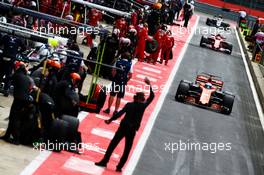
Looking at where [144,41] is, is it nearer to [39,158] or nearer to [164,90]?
[164,90]

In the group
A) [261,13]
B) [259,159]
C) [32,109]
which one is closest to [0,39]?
[32,109]

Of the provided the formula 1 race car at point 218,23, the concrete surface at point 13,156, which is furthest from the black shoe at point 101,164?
the formula 1 race car at point 218,23

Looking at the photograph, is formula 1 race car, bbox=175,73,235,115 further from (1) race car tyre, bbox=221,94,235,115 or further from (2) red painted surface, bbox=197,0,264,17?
(2) red painted surface, bbox=197,0,264,17

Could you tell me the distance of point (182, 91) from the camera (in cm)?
2538

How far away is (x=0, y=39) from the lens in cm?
2012

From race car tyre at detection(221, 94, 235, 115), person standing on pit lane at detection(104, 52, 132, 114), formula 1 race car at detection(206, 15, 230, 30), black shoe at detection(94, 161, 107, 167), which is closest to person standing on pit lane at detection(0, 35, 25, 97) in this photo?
person standing on pit lane at detection(104, 52, 132, 114)

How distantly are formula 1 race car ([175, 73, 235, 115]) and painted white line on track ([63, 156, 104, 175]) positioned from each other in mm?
9778

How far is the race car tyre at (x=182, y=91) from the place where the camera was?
82.9ft

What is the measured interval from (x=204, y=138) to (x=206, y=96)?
440 cm

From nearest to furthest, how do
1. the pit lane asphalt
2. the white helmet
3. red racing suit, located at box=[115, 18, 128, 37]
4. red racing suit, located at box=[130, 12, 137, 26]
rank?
the pit lane asphalt < the white helmet < red racing suit, located at box=[115, 18, 128, 37] < red racing suit, located at box=[130, 12, 137, 26]

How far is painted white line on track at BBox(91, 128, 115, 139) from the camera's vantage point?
1861 cm

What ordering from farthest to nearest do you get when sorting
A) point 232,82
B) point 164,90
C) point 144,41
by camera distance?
1. point 232,82
2. point 144,41
3. point 164,90

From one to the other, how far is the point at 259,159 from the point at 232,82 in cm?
1414

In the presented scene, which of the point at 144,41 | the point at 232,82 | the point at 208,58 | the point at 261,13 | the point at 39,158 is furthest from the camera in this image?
the point at 261,13
